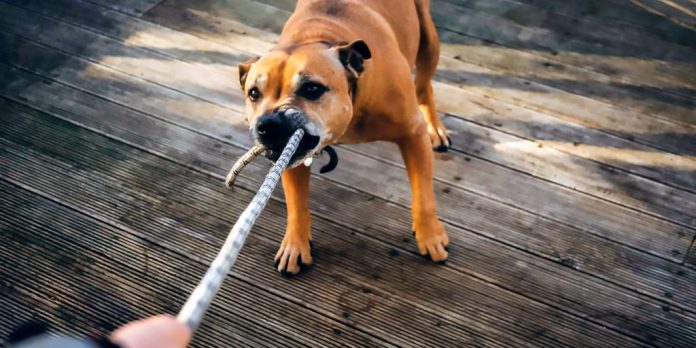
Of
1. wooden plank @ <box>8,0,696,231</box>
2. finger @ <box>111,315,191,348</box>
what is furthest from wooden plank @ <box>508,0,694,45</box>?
finger @ <box>111,315,191,348</box>

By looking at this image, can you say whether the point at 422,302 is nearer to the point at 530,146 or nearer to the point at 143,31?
the point at 530,146

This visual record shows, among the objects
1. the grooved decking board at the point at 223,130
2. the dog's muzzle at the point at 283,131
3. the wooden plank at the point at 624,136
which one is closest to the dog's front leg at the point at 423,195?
the grooved decking board at the point at 223,130

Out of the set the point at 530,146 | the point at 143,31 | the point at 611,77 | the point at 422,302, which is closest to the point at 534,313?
Result: the point at 422,302

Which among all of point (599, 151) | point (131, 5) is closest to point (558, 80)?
point (599, 151)

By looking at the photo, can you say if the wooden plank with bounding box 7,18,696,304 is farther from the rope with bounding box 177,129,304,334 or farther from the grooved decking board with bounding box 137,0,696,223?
the rope with bounding box 177,129,304,334

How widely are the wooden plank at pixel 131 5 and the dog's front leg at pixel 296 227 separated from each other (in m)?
2.12

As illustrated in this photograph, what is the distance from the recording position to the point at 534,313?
2285mm

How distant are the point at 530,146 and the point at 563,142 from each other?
0.16m

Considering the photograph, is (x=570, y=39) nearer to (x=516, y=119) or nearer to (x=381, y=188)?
(x=516, y=119)

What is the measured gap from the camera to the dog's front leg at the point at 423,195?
2.37m

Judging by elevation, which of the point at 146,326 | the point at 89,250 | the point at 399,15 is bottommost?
the point at 89,250

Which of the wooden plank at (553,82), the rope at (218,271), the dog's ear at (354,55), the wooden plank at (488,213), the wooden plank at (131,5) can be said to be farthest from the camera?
the wooden plank at (131,5)

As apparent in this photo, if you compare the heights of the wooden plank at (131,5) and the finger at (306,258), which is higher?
the wooden plank at (131,5)

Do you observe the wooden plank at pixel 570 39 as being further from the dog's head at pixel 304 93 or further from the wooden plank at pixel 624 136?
the dog's head at pixel 304 93
